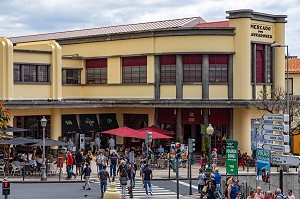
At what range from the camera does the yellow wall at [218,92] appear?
5078 cm

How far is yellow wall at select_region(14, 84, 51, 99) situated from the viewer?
48.4 meters

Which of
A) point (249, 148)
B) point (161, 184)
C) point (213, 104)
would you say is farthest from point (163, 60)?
point (161, 184)

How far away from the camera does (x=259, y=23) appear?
51.7m

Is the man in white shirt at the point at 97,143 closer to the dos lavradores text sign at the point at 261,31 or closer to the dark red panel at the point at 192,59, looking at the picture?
the dark red panel at the point at 192,59

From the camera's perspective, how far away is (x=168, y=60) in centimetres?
5131

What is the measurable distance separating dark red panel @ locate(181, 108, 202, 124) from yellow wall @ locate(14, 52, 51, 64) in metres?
11.1

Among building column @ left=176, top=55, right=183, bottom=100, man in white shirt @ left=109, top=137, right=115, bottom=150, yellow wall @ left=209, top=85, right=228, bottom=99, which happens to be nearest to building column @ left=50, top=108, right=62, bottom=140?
man in white shirt @ left=109, top=137, right=115, bottom=150

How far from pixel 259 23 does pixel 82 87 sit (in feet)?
51.4

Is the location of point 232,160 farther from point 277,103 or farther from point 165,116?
point 165,116

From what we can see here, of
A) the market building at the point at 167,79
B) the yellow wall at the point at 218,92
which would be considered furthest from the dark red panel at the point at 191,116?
the yellow wall at the point at 218,92

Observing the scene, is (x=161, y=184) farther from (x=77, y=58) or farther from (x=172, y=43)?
(x=77, y=58)

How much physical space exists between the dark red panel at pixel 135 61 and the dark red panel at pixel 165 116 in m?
3.97

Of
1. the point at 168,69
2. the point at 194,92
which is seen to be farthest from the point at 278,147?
the point at 168,69

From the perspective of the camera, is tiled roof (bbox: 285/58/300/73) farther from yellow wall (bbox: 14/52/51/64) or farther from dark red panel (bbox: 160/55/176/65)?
yellow wall (bbox: 14/52/51/64)
